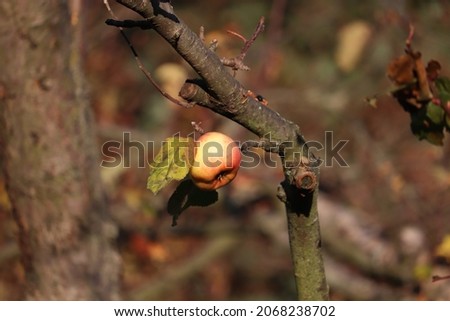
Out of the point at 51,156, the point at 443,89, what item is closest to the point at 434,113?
the point at 443,89

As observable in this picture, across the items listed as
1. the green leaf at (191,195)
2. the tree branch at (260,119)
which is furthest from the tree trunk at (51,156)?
the tree branch at (260,119)

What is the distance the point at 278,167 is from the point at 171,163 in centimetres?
323

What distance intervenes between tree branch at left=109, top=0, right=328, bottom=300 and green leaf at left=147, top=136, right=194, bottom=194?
0.12 metres

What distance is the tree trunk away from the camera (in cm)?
261

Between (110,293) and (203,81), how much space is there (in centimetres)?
146

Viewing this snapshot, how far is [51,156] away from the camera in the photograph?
8.82 ft

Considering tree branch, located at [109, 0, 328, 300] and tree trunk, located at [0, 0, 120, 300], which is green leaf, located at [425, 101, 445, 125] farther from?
tree trunk, located at [0, 0, 120, 300]

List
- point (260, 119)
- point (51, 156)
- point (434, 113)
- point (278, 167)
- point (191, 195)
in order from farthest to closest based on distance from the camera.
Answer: point (278, 167) < point (51, 156) < point (434, 113) < point (191, 195) < point (260, 119)

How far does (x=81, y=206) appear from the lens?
2.74 m

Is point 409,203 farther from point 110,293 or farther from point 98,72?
point 98,72

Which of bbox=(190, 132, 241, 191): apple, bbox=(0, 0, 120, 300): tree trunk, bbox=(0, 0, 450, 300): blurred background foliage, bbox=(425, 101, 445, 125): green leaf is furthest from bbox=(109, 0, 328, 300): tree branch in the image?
bbox=(0, 0, 450, 300): blurred background foliage

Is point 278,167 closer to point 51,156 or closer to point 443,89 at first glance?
point 51,156
